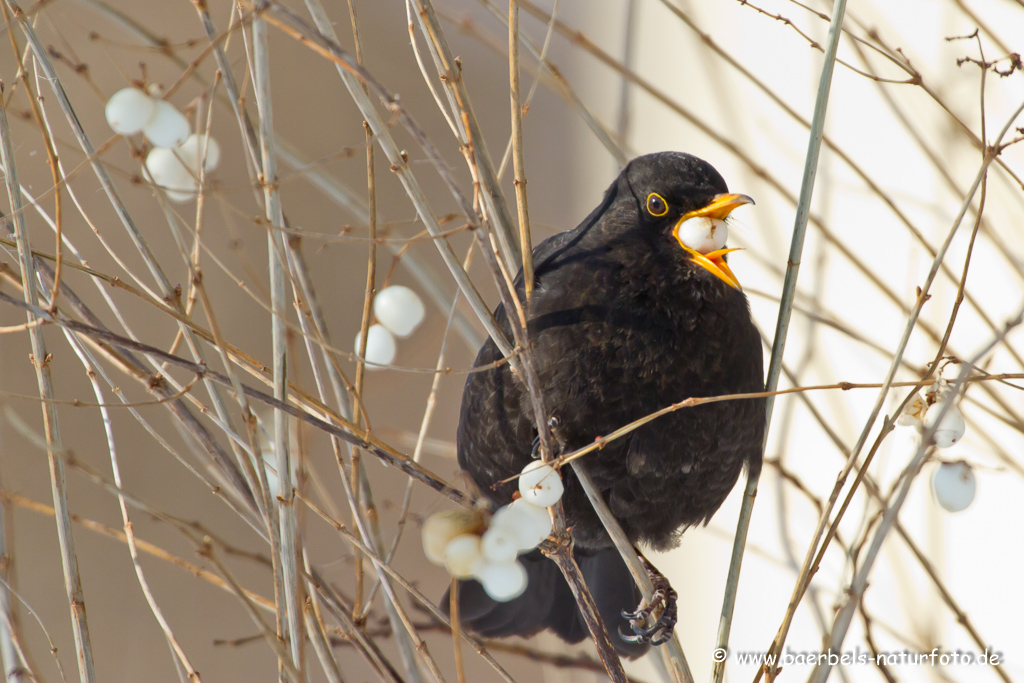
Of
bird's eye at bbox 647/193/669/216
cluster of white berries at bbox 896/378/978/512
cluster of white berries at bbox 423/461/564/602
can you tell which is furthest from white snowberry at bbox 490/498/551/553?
bird's eye at bbox 647/193/669/216

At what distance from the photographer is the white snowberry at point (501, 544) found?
2.01ft

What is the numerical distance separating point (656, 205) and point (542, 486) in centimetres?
43

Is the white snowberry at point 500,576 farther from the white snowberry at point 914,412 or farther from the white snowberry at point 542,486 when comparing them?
the white snowberry at point 914,412

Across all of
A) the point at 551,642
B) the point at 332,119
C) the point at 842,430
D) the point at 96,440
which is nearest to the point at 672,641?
the point at 842,430

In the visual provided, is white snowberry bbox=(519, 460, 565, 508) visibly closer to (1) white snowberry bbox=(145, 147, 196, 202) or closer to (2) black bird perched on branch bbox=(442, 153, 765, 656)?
(2) black bird perched on branch bbox=(442, 153, 765, 656)

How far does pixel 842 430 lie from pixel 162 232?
53.8 inches

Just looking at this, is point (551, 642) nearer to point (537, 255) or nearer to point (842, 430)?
point (842, 430)

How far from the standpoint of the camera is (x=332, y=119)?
1.74 m

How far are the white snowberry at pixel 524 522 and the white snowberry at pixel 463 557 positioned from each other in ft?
0.08

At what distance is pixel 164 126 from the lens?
62 cm

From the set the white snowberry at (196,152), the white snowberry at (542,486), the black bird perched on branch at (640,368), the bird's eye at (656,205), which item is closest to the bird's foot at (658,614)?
the black bird perched on branch at (640,368)

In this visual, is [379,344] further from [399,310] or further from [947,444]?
[947,444]

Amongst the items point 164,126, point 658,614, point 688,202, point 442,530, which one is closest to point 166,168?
point 164,126

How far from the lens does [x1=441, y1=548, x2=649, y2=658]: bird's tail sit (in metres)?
1.14
